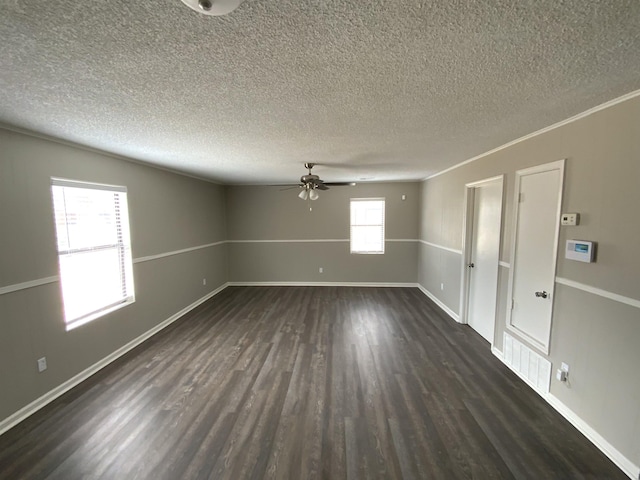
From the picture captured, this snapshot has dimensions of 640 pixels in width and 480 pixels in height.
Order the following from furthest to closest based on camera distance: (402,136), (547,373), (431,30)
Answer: (402,136) → (547,373) → (431,30)

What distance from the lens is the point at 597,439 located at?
185cm

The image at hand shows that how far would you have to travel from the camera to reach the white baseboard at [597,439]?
64.6 inches

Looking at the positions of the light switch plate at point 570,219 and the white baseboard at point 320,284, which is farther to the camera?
the white baseboard at point 320,284

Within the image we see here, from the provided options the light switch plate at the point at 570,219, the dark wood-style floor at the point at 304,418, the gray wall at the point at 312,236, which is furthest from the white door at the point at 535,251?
the gray wall at the point at 312,236

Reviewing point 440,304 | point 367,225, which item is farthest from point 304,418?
point 367,225

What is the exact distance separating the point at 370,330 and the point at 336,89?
3284 mm

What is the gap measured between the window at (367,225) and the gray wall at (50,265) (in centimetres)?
389

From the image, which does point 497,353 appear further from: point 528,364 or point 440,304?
point 440,304

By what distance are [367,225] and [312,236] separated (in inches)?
54.6

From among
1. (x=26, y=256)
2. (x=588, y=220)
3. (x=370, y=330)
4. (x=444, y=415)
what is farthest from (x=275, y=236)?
(x=588, y=220)

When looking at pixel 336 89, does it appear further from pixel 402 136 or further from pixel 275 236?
pixel 275 236

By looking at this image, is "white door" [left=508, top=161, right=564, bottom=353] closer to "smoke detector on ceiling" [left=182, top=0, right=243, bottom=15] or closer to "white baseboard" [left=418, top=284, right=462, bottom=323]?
"white baseboard" [left=418, top=284, right=462, bottom=323]

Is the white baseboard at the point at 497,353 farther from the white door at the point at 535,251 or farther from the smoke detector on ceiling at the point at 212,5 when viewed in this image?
the smoke detector on ceiling at the point at 212,5

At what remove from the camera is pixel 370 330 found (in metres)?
3.77
